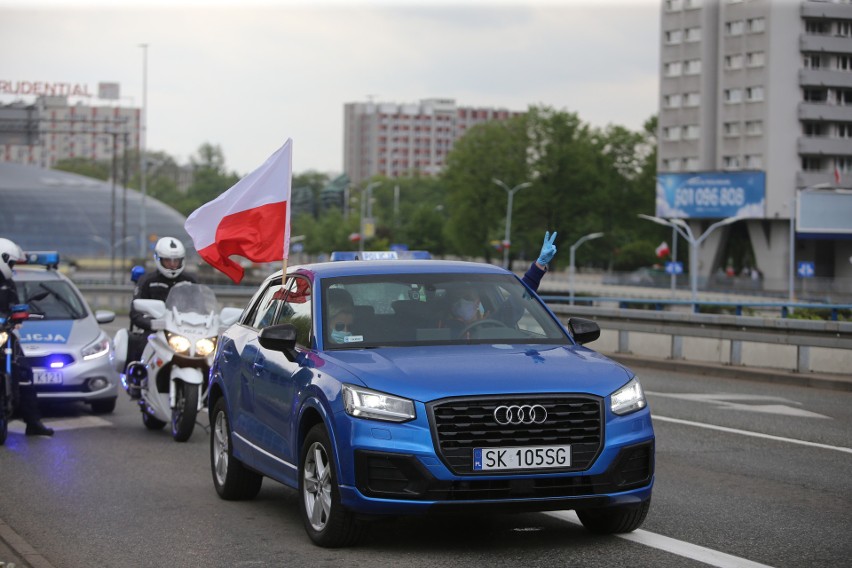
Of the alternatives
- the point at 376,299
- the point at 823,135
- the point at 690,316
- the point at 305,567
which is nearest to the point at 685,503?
the point at 376,299

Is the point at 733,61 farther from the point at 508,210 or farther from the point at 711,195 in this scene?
the point at 508,210

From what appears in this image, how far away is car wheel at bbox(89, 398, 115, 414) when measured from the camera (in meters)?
16.0

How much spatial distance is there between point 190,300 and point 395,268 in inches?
201

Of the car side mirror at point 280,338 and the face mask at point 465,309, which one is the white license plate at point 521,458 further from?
the car side mirror at point 280,338

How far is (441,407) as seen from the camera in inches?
275

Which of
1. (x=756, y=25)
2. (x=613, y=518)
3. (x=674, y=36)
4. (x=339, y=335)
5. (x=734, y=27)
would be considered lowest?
(x=613, y=518)

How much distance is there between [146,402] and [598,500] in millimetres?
7556

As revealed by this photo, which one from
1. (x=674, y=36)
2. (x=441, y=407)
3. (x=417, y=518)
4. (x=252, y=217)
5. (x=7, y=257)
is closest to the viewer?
(x=441, y=407)

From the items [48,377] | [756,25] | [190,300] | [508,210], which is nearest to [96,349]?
[48,377]

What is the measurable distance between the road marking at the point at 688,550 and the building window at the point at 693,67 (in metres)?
103

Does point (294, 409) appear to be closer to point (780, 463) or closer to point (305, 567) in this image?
point (305, 567)

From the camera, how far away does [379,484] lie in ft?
23.2

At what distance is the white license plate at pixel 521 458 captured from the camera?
276 inches

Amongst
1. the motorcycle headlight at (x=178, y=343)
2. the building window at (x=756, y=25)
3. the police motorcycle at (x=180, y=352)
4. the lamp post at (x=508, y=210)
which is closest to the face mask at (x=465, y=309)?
the police motorcycle at (x=180, y=352)
